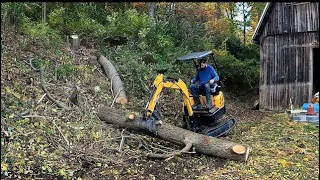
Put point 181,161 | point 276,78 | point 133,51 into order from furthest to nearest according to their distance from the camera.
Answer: point 276,78 → point 133,51 → point 181,161

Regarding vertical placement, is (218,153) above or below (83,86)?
below

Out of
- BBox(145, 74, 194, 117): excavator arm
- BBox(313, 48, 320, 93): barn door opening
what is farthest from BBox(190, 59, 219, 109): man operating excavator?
BBox(313, 48, 320, 93): barn door opening

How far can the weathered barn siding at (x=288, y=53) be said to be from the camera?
1459cm

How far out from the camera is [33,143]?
671cm

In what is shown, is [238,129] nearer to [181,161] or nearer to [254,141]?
[254,141]

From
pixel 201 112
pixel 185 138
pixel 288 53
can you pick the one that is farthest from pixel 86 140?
pixel 288 53

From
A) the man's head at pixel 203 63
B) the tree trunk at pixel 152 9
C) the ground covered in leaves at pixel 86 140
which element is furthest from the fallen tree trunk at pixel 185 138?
the tree trunk at pixel 152 9

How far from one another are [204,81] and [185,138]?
1.99 metres

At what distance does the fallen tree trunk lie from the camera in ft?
24.4

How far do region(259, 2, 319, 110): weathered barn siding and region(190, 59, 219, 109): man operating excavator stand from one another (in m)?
6.72

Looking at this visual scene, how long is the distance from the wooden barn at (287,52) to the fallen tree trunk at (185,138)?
8.27 meters

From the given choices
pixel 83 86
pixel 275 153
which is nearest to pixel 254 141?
pixel 275 153

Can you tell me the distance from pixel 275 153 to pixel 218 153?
143 cm

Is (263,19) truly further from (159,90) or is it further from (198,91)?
(159,90)
